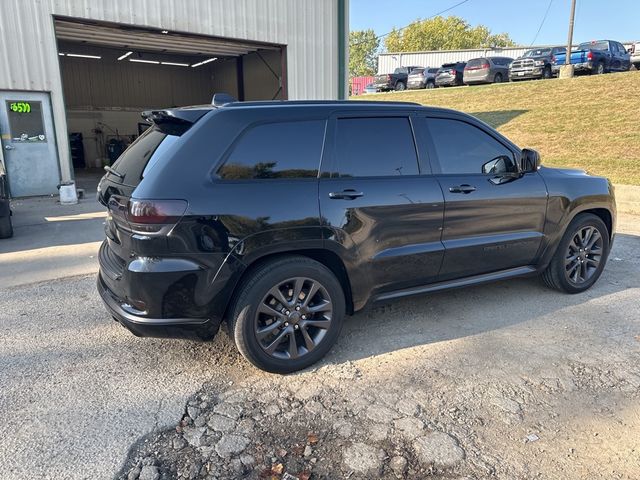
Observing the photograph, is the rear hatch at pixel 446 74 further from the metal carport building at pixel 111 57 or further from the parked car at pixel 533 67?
the metal carport building at pixel 111 57

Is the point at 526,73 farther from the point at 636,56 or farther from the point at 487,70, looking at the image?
the point at 636,56

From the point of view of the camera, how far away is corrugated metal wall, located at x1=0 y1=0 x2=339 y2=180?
10.1m

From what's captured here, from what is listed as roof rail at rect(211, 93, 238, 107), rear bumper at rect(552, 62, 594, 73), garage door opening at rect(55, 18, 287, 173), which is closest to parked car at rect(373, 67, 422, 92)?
rear bumper at rect(552, 62, 594, 73)

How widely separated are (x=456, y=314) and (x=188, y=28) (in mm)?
10828

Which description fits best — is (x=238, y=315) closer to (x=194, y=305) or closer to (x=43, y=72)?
(x=194, y=305)

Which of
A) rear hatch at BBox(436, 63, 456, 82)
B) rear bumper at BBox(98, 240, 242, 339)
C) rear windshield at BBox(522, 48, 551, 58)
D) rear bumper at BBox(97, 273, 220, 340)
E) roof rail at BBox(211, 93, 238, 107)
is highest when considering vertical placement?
rear windshield at BBox(522, 48, 551, 58)

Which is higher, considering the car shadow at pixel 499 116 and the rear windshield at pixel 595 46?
the rear windshield at pixel 595 46

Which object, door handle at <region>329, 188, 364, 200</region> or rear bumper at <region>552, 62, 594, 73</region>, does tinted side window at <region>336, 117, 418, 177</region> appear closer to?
door handle at <region>329, 188, 364, 200</region>

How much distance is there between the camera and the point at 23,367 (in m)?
3.35

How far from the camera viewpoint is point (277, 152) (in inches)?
127

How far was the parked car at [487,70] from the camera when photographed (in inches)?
1001

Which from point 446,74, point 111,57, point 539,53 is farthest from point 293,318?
point 446,74

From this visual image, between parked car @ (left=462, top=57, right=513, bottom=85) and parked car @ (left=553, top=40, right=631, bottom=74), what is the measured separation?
2.65 meters

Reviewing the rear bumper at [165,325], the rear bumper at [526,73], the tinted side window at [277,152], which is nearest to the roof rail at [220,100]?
the tinted side window at [277,152]
